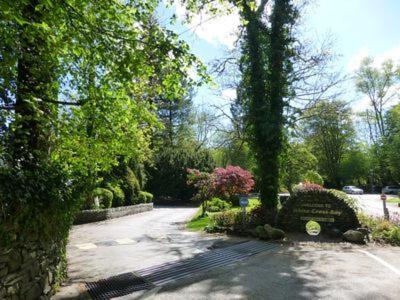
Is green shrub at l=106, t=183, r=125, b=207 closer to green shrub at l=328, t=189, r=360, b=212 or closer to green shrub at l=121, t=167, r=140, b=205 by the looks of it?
green shrub at l=121, t=167, r=140, b=205

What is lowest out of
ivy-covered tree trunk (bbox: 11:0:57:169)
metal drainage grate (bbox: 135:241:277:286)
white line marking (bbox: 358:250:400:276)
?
white line marking (bbox: 358:250:400:276)

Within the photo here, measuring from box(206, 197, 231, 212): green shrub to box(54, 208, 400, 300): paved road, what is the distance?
28.3 ft

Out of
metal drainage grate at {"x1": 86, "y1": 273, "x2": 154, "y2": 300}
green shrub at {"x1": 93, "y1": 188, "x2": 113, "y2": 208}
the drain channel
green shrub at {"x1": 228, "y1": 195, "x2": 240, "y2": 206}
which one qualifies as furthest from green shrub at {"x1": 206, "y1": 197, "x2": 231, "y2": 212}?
metal drainage grate at {"x1": 86, "y1": 273, "x2": 154, "y2": 300}

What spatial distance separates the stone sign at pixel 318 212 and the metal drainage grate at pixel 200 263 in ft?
7.03

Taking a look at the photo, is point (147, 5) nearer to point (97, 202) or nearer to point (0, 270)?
point (0, 270)

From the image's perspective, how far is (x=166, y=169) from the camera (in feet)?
123

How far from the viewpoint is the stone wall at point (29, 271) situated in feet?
15.5

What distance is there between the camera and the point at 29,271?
5.36 metres

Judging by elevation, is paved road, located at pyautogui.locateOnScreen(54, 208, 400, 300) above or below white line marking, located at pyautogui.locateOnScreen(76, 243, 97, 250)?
below

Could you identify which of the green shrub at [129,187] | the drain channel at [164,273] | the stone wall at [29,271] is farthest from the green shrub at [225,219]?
the green shrub at [129,187]

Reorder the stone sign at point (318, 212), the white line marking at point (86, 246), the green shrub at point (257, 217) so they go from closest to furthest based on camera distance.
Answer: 1. the white line marking at point (86, 246)
2. the stone sign at point (318, 212)
3. the green shrub at point (257, 217)

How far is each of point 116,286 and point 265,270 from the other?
320 cm

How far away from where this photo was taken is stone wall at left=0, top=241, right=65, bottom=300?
4.73 m

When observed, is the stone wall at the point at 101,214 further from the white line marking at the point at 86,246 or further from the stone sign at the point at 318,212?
the stone sign at the point at 318,212
